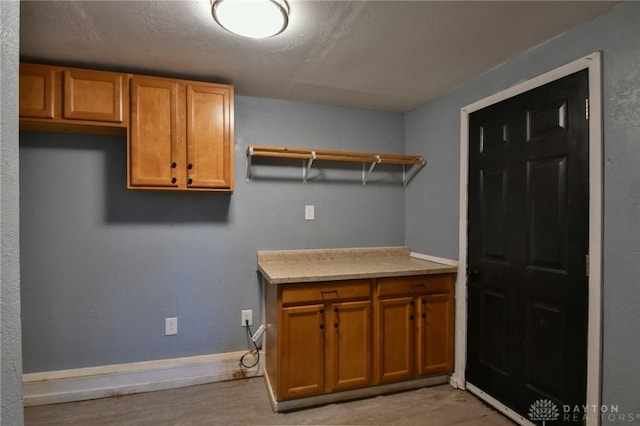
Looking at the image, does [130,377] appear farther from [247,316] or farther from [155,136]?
[155,136]

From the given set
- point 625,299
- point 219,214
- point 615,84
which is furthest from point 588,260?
point 219,214

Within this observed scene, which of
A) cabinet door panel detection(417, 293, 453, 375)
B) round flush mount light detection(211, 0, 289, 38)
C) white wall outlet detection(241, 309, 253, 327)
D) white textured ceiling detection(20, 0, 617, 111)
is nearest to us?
round flush mount light detection(211, 0, 289, 38)

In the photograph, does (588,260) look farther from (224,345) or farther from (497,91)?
(224,345)

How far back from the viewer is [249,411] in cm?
207

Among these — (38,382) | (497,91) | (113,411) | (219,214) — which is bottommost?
(113,411)

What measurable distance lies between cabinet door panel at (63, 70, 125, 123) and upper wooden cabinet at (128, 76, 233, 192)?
90 mm

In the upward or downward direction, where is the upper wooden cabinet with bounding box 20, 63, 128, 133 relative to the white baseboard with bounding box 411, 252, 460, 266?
upward

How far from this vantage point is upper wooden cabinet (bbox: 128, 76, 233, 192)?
6.88 ft

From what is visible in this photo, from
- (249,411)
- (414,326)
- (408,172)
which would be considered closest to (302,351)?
(249,411)

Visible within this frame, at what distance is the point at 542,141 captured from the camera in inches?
70.6

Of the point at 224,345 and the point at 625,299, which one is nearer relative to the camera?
the point at 625,299

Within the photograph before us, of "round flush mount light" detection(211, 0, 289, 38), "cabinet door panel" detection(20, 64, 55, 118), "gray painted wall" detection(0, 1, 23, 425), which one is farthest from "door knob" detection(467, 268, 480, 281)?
"cabinet door panel" detection(20, 64, 55, 118)

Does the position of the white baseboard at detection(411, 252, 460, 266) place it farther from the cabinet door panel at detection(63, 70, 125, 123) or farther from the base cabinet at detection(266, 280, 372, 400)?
the cabinet door panel at detection(63, 70, 125, 123)

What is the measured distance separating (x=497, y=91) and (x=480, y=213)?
0.81 m
